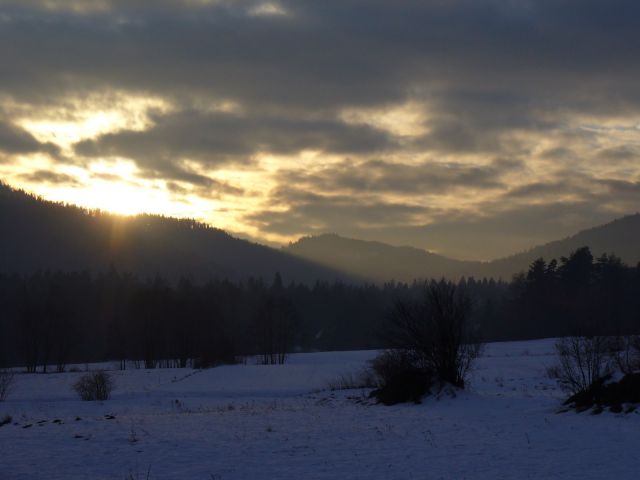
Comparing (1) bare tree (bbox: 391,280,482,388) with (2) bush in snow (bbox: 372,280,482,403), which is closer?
(2) bush in snow (bbox: 372,280,482,403)

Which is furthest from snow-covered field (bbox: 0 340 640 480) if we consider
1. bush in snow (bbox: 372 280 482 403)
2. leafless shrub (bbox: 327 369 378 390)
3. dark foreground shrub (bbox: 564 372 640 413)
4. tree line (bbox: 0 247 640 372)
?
tree line (bbox: 0 247 640 372)

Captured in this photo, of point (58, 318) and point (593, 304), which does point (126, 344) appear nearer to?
point (58, 318)

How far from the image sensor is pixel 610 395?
2217cm

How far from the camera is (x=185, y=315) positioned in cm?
9094

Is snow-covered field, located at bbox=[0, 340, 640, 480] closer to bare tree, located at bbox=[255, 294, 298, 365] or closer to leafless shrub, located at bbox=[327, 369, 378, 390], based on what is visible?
leafless shrub, located at bbox=[327, 369, 378, 390]

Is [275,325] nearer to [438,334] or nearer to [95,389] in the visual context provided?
[95,389]

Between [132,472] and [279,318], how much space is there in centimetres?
7829

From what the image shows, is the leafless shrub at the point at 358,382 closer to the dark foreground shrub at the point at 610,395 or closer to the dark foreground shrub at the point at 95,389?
the dark foreground shrub at the point at 95,389

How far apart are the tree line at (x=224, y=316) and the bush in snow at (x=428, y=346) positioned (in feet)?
97.1

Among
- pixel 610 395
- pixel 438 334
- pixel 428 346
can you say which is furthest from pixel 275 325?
pixel 610 395

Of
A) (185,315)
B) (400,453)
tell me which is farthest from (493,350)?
(400,453)

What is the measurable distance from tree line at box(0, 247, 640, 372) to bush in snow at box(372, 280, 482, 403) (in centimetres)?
2960

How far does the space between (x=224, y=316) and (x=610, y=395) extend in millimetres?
99948

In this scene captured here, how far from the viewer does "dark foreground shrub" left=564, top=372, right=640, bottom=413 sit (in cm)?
2148
